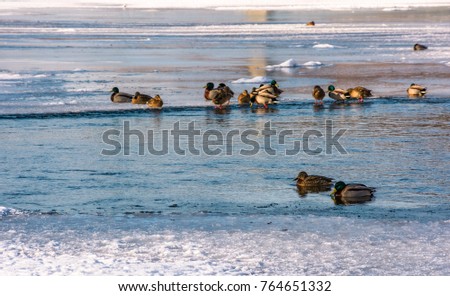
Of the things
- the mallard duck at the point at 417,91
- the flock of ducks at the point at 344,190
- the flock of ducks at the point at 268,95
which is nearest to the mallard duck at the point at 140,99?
the flock of ducks at the point at 268,95

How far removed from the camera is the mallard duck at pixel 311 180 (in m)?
10.1

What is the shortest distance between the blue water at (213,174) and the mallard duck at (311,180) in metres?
0.20

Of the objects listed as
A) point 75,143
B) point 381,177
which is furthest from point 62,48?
point 381,177

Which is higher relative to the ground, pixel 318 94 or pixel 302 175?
pixel 318 94

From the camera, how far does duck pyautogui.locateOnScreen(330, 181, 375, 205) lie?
31.0ft

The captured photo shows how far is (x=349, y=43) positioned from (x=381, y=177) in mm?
21992

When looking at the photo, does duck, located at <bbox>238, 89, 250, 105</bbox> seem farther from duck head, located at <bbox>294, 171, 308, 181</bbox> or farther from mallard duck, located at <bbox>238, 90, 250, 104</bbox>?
duck head, located at <bbox>294, 171, 308, 181</bbox>

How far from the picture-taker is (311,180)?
10.1 meters

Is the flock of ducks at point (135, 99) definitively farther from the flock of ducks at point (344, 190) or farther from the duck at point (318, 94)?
the flock of ducks at point (344, 190)

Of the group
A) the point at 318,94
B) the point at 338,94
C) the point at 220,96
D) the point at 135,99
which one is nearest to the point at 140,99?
the point at 135,99

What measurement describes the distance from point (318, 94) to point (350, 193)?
23.4 feet

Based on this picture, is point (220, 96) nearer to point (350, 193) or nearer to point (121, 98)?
point (121, 98)

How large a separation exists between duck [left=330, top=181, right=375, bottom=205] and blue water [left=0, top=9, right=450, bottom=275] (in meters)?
0.16
